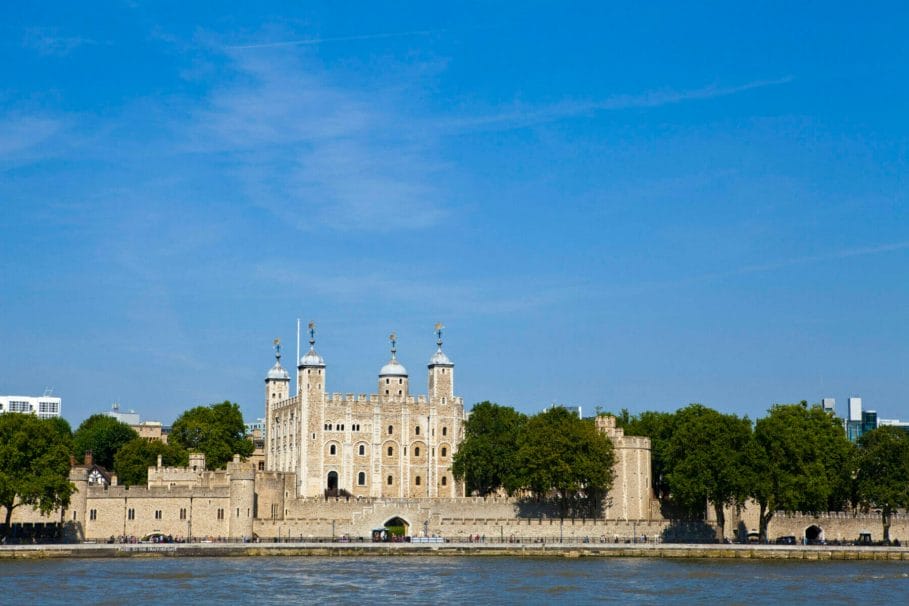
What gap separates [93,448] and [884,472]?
59.8 m

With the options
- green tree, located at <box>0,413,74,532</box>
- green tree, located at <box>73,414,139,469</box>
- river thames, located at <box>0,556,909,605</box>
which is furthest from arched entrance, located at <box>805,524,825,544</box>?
green tree, located at <box>73,414,139,469</box>

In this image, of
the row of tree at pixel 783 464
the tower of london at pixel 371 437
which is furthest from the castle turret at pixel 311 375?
the row of tree at pixel 783 464

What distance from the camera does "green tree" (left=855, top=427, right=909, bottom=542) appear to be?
8375 centimetres

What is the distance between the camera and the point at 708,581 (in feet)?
212

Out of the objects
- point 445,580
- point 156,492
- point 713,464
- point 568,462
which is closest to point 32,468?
point 156,492

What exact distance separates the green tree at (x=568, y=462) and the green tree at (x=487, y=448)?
5.03m

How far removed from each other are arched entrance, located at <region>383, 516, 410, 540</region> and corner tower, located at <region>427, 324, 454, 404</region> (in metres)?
19.3

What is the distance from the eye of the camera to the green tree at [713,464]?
267ft

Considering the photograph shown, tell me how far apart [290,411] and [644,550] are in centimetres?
3654

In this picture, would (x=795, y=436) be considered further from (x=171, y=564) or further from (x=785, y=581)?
(x=171, y=564)

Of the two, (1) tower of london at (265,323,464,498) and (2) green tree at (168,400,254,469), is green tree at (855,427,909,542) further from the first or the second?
(2) green tree at (168,400,254,469)

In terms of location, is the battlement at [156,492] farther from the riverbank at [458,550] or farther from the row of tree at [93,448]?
the riverbank at [458,550]

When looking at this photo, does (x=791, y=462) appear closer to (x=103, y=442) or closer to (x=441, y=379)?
(x=441, y=379)

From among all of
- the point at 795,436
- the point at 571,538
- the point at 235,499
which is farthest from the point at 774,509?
the point at 235,499
